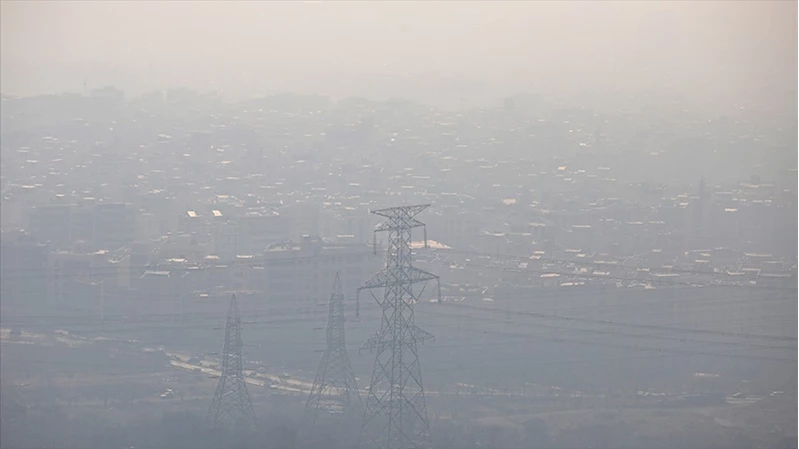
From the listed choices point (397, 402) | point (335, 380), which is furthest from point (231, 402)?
point (397, 402)

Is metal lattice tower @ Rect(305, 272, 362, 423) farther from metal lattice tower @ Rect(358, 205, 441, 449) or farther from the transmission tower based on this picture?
the transmission tower

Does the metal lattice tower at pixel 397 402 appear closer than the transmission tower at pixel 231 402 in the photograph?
Yes

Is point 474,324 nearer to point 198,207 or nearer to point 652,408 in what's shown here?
point 652,408

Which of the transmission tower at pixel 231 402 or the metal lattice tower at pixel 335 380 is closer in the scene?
the transmission tower at pixel 231 402

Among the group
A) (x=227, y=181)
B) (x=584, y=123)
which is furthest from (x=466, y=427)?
(x=584, y=123)

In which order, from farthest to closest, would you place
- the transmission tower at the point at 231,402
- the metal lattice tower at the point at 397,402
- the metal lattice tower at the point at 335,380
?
the metal lattice tower at the point at 335,380
the transmission tower at the point at 231,402
the metal lattice tower at the point at 397,402

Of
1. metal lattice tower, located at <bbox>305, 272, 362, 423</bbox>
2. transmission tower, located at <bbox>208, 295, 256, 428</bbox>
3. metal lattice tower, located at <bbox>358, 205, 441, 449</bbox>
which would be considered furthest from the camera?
metal lattice tower, located at <bbox>305, 272, 362, 423</bbox>

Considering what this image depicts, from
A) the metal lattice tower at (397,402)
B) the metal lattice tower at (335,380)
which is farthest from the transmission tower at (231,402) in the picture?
the metal lattice tower at (397,402)

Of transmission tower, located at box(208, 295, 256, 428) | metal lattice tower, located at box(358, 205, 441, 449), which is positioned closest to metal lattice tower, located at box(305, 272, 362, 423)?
metal lattice tower, located at box(358, 205, 441, 449)

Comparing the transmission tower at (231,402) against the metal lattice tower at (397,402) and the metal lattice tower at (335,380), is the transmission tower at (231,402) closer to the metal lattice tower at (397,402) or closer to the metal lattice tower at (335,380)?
the metal lattice tower at (335,380)

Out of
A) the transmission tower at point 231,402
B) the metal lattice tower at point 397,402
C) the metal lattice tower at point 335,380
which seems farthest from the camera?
the metal lattice tower at point 335,380
